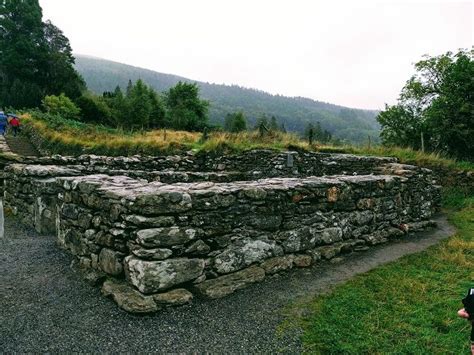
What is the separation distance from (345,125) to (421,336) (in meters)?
167

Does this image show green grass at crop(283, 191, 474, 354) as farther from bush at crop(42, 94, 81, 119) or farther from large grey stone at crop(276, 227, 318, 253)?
bush at crop(42, 94, 81, 119)

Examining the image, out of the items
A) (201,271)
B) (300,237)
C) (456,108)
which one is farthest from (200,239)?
(456,108)

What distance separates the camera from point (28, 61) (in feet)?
157

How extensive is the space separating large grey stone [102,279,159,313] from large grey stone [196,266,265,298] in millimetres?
689

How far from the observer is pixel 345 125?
524ft

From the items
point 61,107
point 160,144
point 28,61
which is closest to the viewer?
point 160,144

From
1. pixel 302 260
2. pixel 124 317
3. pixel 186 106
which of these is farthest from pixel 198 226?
pixel 186 106

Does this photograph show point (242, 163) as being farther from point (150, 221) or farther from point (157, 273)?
point (157, 273)

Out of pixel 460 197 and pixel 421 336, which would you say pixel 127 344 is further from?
pixel 460 197

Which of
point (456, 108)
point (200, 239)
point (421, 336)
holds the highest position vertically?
point (456, 108)

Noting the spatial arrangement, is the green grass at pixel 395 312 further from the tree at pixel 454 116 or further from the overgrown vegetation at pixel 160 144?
the tree at pixel 454 116

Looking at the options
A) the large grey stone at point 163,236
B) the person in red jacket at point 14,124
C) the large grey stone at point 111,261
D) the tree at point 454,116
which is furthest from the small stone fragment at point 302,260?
the person in red jacket at point 14,124

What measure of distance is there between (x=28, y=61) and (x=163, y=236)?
5621 cm

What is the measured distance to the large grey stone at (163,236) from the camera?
12.8ft
